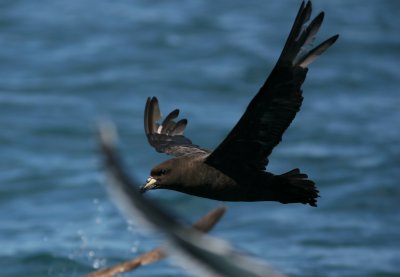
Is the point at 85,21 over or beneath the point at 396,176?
over

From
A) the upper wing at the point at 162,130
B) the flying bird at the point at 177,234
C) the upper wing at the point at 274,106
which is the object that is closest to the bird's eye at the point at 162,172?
the upper wing at the point at 274,106

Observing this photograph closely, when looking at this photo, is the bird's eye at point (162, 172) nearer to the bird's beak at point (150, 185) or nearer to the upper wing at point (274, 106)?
the bird's beak at point (150, 185)

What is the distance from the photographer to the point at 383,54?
21359 mm

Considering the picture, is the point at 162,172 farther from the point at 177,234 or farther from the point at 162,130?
the point at 177,234

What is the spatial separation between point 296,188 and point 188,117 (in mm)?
9973

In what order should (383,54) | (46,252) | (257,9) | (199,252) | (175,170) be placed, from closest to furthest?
1. (199,252)
2. (175,170)
3. (46,252)
4. (383,54)
5. (257,9)

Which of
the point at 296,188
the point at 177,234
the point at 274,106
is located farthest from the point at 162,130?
the point at 177,234

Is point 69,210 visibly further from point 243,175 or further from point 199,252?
point 199,252

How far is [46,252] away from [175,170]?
5266mm

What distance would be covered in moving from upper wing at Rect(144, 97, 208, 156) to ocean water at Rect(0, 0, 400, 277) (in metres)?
2.77

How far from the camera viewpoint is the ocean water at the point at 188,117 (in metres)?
13.6

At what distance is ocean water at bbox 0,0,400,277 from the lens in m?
13.6

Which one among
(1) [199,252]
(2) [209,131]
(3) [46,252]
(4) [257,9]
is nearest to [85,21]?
(4) [257,9]

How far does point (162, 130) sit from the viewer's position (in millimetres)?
9367
